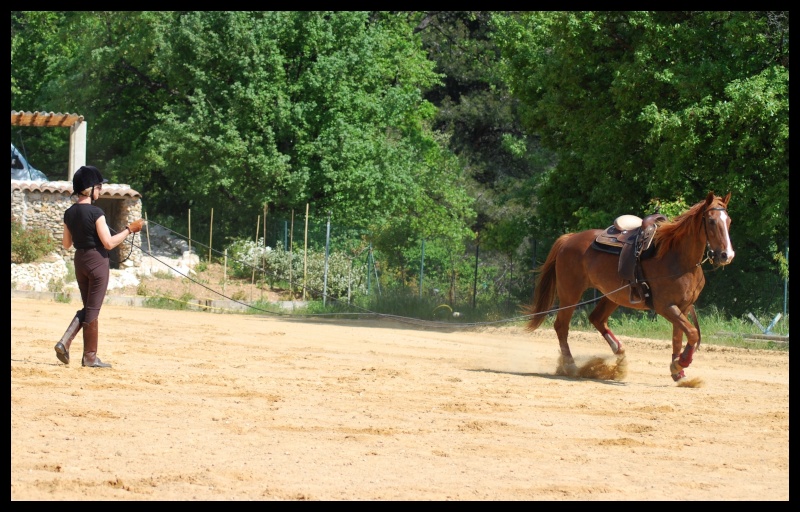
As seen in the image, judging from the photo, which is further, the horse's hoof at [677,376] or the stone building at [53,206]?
the stone building at [53,206]

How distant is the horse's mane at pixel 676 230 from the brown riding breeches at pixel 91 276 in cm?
655

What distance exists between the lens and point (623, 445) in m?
8.91

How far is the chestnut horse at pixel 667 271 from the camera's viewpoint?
1251 cm

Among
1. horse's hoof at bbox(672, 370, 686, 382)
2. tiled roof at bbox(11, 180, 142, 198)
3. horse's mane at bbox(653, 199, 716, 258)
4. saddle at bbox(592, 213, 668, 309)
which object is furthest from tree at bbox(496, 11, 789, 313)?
tiled roof at bbox(11, 180, 142, 198)

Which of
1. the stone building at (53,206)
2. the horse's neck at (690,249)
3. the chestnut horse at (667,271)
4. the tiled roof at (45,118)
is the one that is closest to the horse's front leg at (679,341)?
the chestnut horse at (667,271)

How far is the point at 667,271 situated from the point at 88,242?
265 inches

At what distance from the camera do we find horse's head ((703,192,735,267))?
12195 millimetres

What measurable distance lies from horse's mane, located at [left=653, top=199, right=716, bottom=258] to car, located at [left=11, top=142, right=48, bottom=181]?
1046 inches

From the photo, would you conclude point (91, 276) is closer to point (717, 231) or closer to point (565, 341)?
point (565, 341)

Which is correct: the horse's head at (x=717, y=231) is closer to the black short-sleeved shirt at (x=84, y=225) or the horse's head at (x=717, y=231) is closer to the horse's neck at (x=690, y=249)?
the horse's neck at (x=690, y=249)

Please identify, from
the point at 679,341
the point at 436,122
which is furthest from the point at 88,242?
the point at 436,122

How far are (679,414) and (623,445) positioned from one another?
1.90m

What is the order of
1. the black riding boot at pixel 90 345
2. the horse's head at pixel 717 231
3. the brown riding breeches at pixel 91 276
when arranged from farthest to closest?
the horse's head at pixel 717 231 → the black riding boot at pixel 90 345 → the brown riding breeches at pixel 91 276
